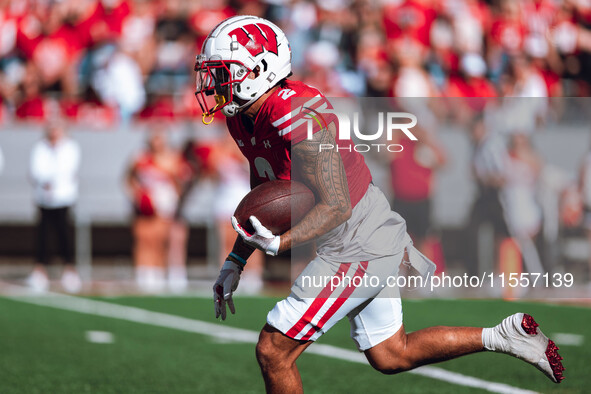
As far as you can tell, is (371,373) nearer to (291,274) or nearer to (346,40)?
(291,274)

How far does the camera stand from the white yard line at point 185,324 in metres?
5.13

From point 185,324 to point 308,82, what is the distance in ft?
11.4

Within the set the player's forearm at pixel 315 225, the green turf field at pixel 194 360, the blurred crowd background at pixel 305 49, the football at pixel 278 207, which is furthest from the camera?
the blurred crowd background at pixel 305 49

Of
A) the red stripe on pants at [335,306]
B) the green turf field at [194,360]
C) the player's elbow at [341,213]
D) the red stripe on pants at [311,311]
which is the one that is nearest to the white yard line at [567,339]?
the green turf field at [194,360]

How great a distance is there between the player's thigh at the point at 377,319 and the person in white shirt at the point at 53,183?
652 centimetres

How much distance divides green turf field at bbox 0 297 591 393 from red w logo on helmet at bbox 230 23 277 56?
1.99 metres

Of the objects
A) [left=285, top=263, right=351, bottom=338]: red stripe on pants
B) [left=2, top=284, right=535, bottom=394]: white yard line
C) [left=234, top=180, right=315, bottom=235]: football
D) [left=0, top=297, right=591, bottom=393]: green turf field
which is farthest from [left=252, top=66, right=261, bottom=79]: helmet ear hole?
[left=2, top=284, right=535, bottom=394]: white yard line

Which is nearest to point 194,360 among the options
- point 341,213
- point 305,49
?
point 341,213

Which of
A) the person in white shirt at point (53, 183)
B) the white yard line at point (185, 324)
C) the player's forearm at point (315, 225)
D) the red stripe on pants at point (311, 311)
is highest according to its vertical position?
the player's forearm at point (315, 225)

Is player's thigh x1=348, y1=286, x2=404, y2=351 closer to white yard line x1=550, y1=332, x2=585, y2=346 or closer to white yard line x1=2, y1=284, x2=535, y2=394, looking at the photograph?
white yard line x1=2, y1=284, x2=535, y2=394

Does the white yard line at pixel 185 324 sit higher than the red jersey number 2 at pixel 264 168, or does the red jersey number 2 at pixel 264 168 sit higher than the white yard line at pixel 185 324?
the red jersey number 2 at pixel 264 168

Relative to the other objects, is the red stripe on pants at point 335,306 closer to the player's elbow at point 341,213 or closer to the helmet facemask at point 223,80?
the player's elbow at point 341,213

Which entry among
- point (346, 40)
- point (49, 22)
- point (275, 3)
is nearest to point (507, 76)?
point (346, 40)

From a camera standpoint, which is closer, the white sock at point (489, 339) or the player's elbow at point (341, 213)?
the player's elbow at point (341, 213)
